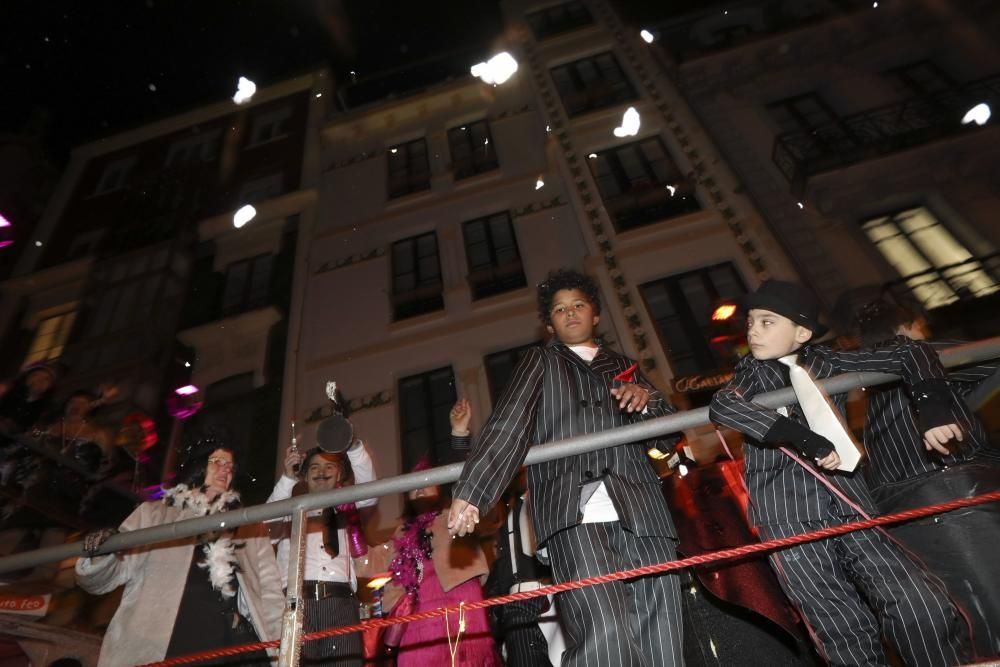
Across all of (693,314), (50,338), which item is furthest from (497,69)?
(50,338)

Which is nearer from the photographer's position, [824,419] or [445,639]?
[824,419]

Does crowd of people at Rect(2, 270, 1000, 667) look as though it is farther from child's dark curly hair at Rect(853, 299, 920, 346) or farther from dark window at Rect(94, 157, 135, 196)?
dark window at Rect(94, 157, 135, 196)

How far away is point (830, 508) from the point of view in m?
2.54

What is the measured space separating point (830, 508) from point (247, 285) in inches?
492

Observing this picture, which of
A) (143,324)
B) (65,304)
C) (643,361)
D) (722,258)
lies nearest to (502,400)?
(643,361)

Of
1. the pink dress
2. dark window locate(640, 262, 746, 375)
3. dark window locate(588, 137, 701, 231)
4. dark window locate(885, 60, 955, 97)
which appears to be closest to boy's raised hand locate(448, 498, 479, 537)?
the pink dress

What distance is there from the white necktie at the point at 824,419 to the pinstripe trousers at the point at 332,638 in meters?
3.15

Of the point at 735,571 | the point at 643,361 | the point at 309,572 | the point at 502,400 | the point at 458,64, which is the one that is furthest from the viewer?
the point at 458,64

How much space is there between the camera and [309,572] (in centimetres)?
410

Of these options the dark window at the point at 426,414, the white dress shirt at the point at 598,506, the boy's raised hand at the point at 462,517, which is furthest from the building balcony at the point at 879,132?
the boy's raised hand at the point at 462,517

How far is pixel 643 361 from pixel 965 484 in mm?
6004

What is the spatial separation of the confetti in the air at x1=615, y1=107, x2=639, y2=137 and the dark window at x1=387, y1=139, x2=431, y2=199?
4.41 meters

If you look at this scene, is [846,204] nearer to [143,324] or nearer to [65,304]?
[143,324]

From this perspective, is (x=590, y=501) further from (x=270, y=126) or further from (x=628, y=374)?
(x=270, y=126)
